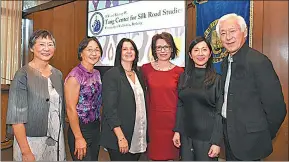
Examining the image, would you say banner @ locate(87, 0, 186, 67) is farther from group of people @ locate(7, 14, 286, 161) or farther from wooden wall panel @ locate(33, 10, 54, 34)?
group of people @ locate(7, 14, 286, 161)

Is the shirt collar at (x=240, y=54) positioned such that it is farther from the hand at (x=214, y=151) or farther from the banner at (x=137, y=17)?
the banner at (x=137, y=17)

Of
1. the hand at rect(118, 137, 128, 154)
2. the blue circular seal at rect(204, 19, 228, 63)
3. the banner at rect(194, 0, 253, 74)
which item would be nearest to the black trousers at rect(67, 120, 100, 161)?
the hand at rect(118, 137, 128, 154)

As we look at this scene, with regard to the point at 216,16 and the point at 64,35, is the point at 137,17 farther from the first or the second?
the point at 64,35

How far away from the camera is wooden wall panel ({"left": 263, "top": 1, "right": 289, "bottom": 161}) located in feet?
9.54

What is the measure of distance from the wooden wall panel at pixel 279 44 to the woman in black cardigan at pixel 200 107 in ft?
4.38

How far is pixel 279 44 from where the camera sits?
295cm

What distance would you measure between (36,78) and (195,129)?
950 millimetres

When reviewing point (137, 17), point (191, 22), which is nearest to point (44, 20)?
point (137, 17)

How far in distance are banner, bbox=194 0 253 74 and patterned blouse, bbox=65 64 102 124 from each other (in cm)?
159

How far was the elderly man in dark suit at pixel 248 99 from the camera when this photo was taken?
5.16 ft

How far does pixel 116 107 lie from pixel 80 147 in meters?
0.31

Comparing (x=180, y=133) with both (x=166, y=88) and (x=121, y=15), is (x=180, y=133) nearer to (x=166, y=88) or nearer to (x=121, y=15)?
(x=166, y=88)

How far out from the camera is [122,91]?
1891 millimetres

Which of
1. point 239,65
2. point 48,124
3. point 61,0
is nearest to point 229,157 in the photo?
point 239,65
